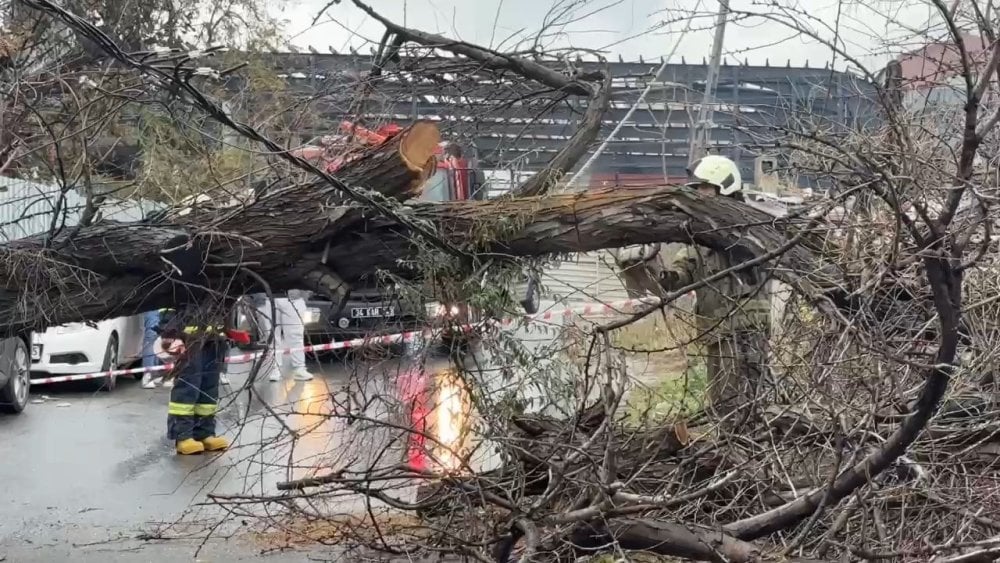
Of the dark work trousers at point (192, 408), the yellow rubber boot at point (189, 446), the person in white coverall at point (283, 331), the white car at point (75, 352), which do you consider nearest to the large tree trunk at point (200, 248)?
the person in white coverall at point (283, 331)

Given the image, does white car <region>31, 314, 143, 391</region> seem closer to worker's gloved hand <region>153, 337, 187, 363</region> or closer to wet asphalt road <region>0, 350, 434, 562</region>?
wet asphalt road <region>0, 350, 434, 562</region>

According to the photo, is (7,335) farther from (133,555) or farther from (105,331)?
(105,331)

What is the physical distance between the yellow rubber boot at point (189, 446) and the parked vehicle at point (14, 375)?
80.1 inches

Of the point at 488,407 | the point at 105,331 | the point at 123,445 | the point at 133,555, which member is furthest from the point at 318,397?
the point at 105,331

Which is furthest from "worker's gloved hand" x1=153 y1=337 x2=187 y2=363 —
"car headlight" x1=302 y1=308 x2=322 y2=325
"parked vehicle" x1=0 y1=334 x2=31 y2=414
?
"car headlight" x1=302 y1=308 x2=322 y2=325

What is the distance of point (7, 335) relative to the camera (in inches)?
215

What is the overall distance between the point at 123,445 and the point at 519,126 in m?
4.93

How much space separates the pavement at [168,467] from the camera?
16.1 ft

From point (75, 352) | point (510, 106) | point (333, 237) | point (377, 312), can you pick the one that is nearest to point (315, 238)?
point (333, 237)

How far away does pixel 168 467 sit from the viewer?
839 cm

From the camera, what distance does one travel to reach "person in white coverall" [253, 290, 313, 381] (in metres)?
5.30

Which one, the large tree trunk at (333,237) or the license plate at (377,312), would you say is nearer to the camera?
the large tree trunk at (333,237)

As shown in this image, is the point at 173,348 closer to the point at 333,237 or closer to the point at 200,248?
the point at 200,248

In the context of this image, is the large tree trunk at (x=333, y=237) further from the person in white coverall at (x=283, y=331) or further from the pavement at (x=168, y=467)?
the pavement at (x=168, y=467)
